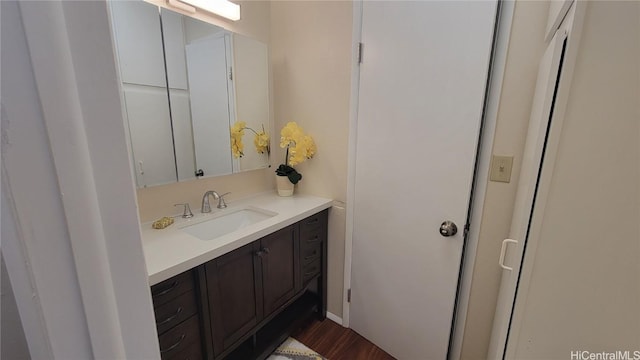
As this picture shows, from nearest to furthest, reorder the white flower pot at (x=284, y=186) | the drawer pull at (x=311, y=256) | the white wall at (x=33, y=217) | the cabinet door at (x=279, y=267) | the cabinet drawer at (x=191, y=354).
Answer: the white wall at (x=33, y=217) → the cabinet drawer at (x=191, y=354) → the cabinet door at (x=279, y=267) → the drawer pull at (x=311, y=256) → the white flower pot at (x=284, y=186)

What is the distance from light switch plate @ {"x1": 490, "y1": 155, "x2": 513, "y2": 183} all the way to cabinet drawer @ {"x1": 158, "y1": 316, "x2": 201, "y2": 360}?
4.76 ft

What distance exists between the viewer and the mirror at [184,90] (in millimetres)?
1216

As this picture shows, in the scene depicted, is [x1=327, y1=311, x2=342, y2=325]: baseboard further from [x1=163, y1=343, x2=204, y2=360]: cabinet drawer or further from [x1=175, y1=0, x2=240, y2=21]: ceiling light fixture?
[x1=175, y1=0, x2=240, y2=21]: ceiling light fixture

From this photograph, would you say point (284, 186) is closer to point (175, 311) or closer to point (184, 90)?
point (184, 90)

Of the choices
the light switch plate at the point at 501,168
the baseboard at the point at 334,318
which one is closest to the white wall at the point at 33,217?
the light switch plate at the point at 501,168

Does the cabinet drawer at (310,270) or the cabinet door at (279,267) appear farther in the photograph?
the cabinet drawer at (310,270)

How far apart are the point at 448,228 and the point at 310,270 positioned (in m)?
0.92

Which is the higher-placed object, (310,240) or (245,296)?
(310,240)

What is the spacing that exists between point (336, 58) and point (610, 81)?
4.24ft

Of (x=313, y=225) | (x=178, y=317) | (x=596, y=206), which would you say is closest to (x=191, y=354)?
(x=178, y=317)

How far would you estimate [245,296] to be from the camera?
130 cm

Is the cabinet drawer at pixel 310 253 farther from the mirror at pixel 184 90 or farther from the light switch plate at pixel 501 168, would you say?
the light switch plate at pixel 501 168

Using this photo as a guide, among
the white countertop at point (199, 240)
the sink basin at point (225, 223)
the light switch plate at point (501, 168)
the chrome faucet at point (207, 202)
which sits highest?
the light switch plate at point (501, 168)

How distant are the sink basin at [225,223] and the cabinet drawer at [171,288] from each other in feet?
1.29
